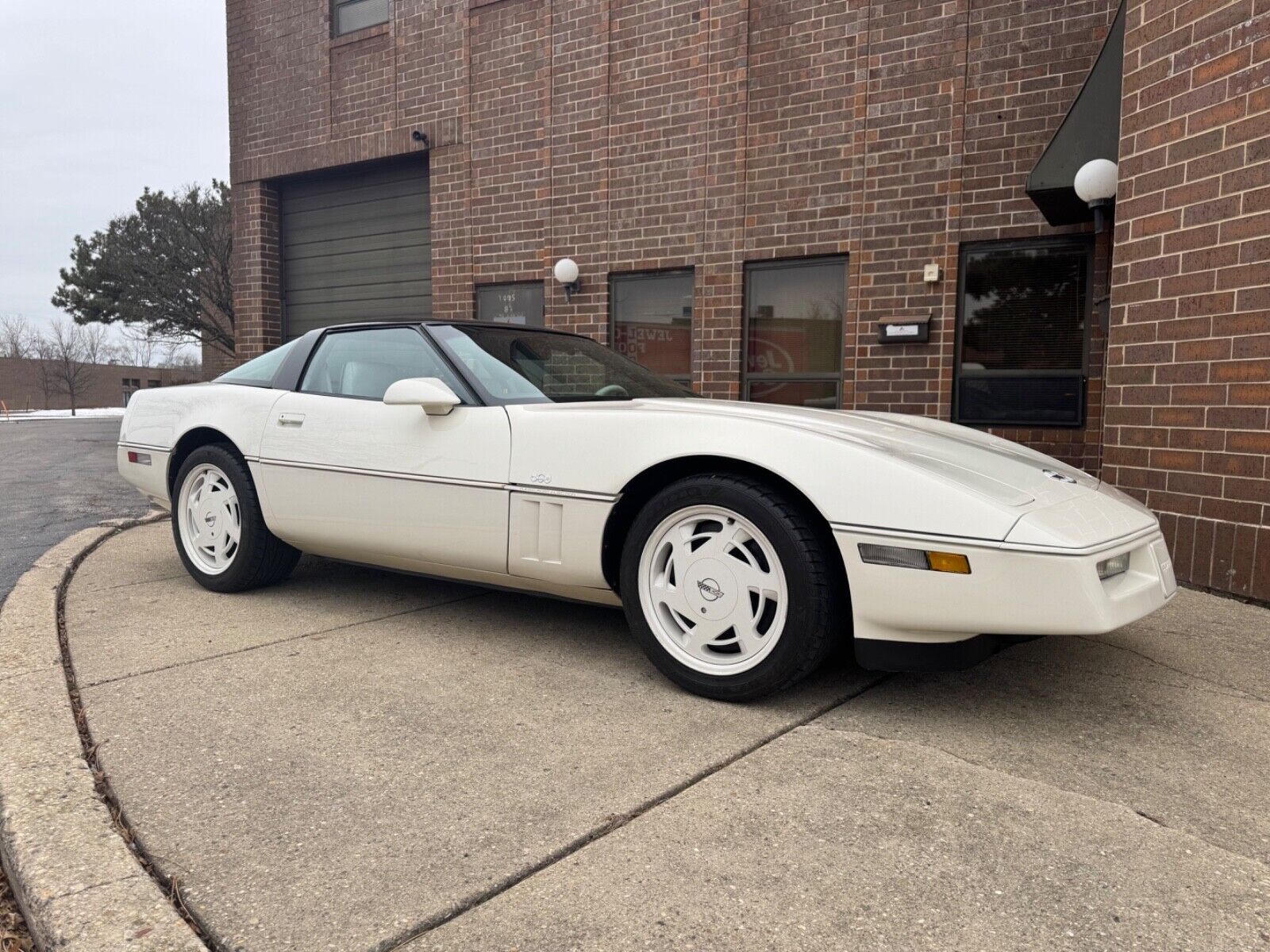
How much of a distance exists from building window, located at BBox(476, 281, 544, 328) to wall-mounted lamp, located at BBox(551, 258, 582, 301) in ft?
1.82

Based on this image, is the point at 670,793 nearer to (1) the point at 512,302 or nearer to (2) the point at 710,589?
(2) the point at 710,589

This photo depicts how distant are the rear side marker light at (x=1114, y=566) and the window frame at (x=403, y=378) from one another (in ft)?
7.10

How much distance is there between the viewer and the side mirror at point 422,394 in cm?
310

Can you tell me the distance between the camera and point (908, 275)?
24.5 ft

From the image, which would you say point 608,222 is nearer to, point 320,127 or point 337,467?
point 320,127

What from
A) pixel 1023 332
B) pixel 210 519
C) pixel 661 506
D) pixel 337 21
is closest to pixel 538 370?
pixel 661 506

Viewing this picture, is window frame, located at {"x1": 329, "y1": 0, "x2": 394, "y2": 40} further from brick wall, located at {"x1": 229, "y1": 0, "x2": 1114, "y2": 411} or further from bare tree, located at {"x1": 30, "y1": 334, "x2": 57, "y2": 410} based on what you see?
bare tree, located at {"x1": 30, "y1": 334, "x2": 57, "y2": 410}

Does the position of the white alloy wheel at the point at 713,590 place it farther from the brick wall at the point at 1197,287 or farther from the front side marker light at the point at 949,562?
the brick wall at the point at 1197,287

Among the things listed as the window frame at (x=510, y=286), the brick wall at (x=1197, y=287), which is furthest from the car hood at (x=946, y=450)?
the window frame at (x=510, y=286)

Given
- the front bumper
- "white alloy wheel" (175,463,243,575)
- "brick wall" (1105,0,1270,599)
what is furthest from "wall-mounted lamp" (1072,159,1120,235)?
"white alloy wheel" (175,463,243,575)

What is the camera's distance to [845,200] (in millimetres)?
7707

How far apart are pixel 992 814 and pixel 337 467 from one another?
2738 millimetres

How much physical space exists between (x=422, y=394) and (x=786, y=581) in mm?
1529

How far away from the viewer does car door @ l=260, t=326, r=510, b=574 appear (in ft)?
10.2
